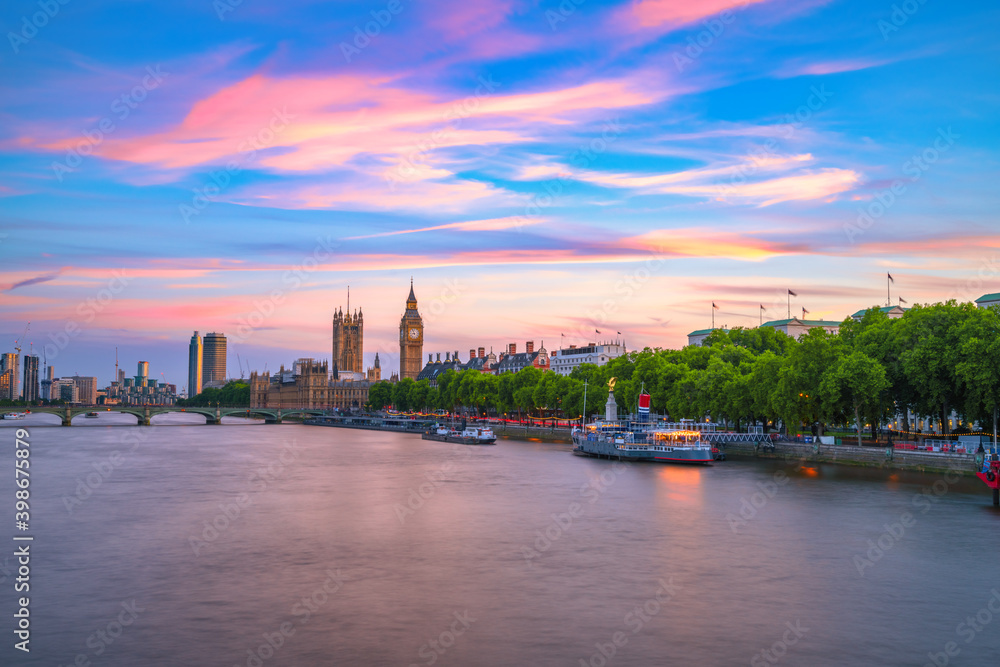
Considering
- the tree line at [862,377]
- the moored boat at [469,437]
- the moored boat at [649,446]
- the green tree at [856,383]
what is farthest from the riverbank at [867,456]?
the moored boat at [469,437]

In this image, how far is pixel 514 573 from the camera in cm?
3597

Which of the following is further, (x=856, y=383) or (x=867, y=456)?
(x=867, y=456)

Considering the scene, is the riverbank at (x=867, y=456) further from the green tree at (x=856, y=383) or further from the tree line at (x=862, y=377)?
the green tree at (x=856, y=383)

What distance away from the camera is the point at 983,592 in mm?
32344

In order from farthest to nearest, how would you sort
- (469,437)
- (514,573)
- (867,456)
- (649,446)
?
(469,437)
(649,446)
(867,456)
(514,573)

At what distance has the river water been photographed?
26938mm

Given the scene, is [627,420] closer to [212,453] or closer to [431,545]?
[212,453]

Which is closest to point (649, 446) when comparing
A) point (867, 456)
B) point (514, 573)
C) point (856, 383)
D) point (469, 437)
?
point (867, 456)

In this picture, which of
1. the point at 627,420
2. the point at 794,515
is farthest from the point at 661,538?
the point at 627,420

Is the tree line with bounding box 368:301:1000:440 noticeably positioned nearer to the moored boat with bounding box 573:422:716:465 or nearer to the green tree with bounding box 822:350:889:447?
the green tree with bounding box 822:350:889:447

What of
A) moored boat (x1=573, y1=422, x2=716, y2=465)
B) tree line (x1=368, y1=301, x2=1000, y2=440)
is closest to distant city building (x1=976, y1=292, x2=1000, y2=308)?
tree line (x1=368, y1=301, x2=1000, y2=440)

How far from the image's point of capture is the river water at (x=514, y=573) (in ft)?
88.4

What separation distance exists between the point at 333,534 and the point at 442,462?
4608cm

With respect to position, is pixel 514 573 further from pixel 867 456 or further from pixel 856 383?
→ pixel 867 456
